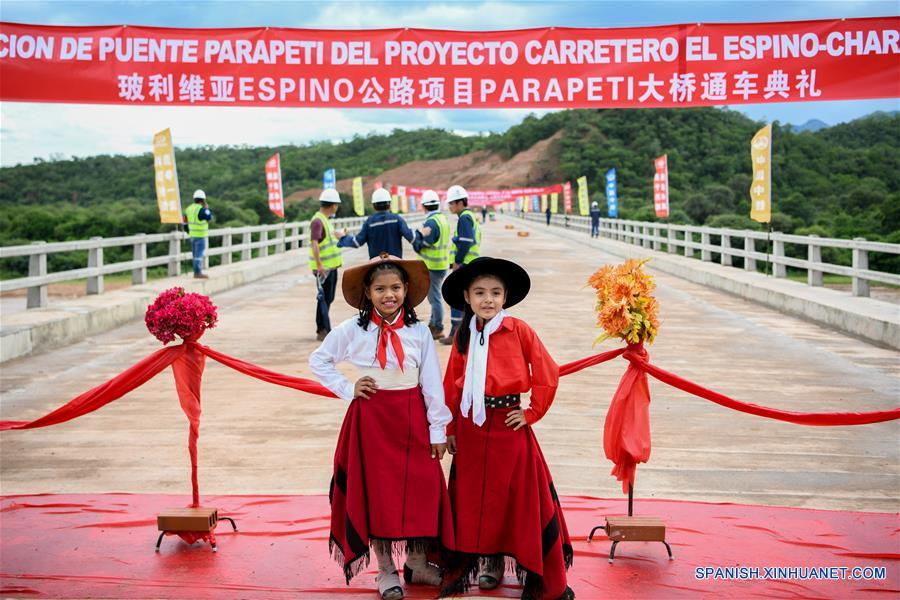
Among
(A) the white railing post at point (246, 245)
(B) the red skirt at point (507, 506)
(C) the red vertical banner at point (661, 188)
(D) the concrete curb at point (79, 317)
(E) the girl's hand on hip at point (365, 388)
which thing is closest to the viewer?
(B) the red skirt at point (507, 506)

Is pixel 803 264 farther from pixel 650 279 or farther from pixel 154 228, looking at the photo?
pixel 154 228

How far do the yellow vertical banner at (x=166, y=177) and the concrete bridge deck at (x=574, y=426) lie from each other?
5.72 m

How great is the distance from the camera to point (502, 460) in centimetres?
365

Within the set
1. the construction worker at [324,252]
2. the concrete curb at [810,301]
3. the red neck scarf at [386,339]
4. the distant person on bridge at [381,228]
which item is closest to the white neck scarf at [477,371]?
the red neck scarf at [386,339]

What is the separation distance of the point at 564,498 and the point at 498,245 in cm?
2644

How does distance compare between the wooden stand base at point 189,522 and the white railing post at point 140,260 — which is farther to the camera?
the white railing post at point 140,260

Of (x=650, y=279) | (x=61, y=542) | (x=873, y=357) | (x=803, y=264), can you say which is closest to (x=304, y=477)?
(x=61, y=542)

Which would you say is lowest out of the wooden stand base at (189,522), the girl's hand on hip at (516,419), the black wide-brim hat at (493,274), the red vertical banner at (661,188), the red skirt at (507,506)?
the wooden stand base at (189,522)

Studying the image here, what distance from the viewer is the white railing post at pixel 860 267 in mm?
12828

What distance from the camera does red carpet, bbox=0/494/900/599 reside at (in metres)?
3.83

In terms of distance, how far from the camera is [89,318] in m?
11.4

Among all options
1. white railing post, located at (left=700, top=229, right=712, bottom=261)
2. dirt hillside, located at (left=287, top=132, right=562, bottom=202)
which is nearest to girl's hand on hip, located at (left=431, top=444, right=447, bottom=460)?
white railing post, located at (left=700, top=229, right=712, bottom=261)

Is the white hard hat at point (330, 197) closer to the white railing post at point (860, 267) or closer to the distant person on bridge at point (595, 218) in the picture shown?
the white railing post at point (860, 267)

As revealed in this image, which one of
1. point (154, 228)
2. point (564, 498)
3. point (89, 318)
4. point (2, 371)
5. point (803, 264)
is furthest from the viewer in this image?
point (154, 228)
